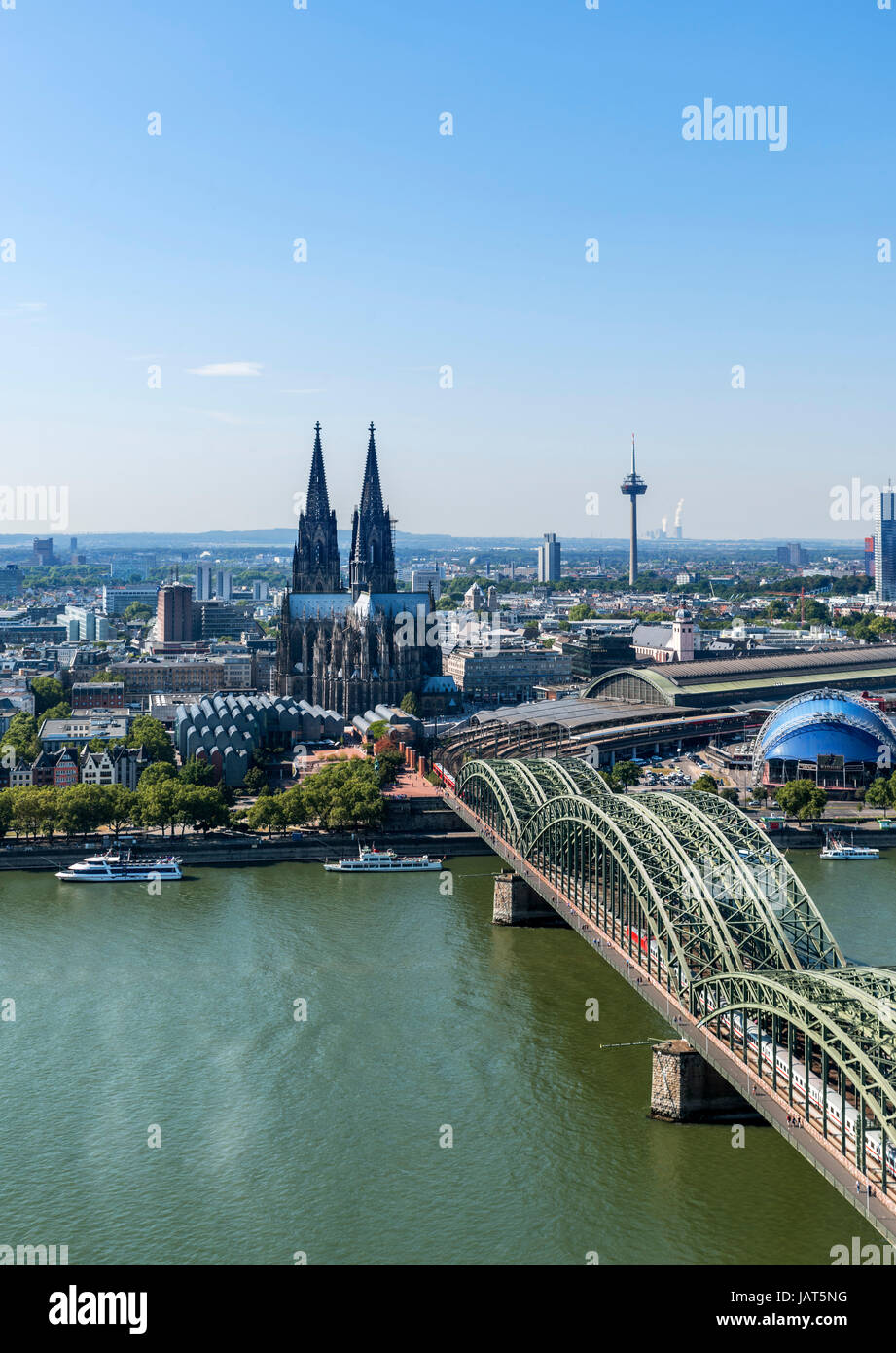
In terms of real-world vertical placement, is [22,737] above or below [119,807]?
above

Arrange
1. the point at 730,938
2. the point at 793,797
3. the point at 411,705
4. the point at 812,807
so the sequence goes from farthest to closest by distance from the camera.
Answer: the point at 411,705 < the point at 793,797 < the point at 812,807 < the point at 730,938

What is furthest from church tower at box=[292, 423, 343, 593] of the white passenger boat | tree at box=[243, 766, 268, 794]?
the white passenger boat

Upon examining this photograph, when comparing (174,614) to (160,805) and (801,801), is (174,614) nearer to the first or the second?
(160,805)

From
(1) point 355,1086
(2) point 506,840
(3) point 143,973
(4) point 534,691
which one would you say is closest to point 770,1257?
(1) point 355,1086

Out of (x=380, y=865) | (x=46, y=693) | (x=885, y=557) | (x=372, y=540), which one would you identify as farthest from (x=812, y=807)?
(x=885, y=557)

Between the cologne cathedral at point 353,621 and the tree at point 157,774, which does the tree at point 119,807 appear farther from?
the cologne cathedral at point 353,621

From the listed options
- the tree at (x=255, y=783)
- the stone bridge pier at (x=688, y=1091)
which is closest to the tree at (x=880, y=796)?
the tree at (x=255, y=783)
